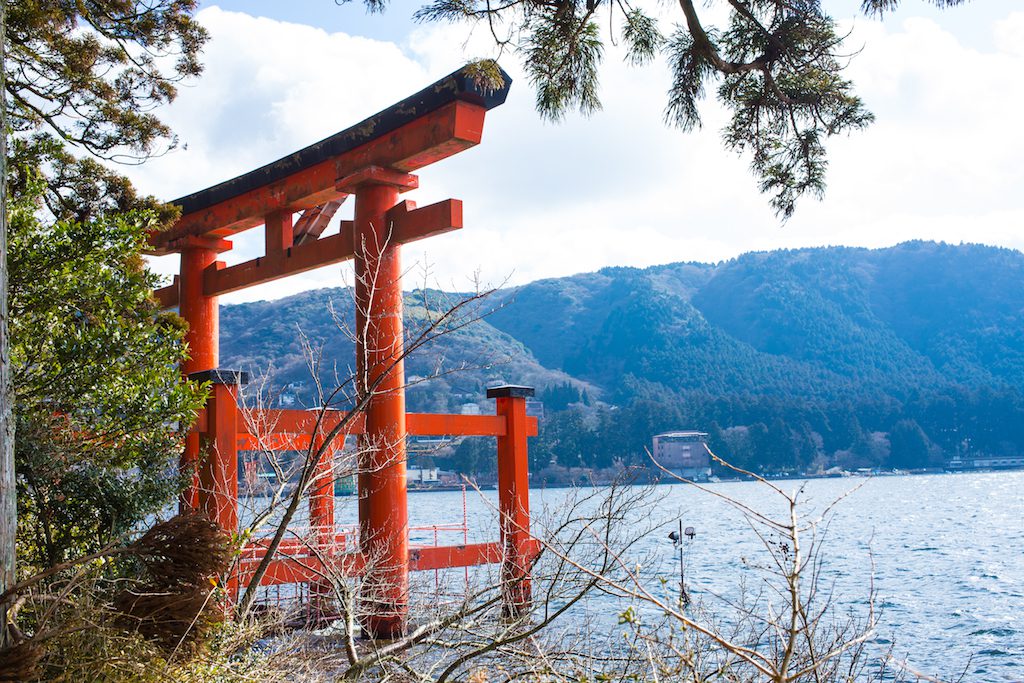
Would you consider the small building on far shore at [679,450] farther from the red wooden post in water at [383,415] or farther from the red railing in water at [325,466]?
the red wooden post in water at [383,415]

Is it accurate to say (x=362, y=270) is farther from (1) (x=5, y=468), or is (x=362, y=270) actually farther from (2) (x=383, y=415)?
(1) (x=5, y=468)

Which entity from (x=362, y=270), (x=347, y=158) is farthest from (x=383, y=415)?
(x=347, y=158)

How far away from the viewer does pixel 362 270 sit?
9.49 meters

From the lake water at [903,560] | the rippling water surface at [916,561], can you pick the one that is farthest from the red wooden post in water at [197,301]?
the rippling water surface at [916,561]

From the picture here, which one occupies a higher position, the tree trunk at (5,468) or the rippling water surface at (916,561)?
the tree trunk at (5,468)

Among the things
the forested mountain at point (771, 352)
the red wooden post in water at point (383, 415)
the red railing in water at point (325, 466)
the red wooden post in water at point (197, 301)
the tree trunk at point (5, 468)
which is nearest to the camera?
the tree trunk at point (5, 468)

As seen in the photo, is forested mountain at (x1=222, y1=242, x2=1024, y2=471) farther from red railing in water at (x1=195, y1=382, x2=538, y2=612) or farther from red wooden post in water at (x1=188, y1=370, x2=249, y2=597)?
red wooden post in water at (x1=188, y1=370, x2=249, y2=597)

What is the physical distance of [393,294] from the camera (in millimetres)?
9211

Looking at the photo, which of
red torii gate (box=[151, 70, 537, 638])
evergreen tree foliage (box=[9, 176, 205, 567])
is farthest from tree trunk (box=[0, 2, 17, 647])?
red torii gate (box=[151, 70, 537, 638])

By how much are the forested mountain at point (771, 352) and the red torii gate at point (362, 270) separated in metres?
46.2

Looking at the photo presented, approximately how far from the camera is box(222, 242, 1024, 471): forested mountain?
75312 mm

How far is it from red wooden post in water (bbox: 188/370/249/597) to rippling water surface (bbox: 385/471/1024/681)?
52.1 inches

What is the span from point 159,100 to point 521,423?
19.9 ft

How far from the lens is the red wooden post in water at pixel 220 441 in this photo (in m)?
9.18
